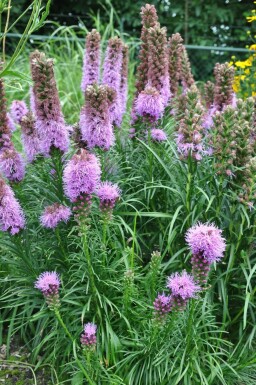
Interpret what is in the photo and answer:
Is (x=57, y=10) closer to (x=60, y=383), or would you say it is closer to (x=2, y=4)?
(x=2, y=4)

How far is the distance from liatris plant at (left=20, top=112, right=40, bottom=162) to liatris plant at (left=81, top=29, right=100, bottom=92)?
2.14 feet

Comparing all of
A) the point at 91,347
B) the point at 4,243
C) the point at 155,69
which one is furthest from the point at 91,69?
the point at 91,347

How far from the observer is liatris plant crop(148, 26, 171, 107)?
10.5 ft

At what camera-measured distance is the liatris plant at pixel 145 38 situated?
3.43 meters

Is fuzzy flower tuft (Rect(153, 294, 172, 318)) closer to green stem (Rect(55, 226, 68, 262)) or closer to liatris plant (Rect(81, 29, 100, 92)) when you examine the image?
green stem (Rect(55, 226, 68, 262))

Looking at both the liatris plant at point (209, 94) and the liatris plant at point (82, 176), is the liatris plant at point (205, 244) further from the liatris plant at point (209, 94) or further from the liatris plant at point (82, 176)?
the liatris plant at point (209, 94)

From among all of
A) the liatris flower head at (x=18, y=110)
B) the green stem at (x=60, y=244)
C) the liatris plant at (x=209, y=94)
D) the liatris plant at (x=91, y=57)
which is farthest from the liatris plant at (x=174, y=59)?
the green stem at (x=60, y=244)

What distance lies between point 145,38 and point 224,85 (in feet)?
2.06

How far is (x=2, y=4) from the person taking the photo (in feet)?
8.80

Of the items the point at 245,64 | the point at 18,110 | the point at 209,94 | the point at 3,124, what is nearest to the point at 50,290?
the point at 3,124

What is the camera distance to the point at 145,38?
3.44 m

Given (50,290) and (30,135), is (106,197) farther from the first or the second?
(30,135)

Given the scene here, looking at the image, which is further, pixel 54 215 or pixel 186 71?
pixel 186 71

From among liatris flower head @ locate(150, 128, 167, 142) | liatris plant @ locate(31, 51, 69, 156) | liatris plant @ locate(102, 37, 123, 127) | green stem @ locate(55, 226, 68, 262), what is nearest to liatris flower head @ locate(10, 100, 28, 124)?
liatris plant @ locate(102, 37, 123, 127)
